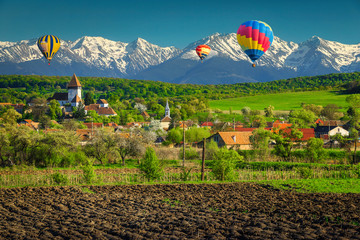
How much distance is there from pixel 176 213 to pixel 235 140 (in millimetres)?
44667

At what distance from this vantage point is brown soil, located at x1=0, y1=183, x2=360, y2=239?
17.0 m

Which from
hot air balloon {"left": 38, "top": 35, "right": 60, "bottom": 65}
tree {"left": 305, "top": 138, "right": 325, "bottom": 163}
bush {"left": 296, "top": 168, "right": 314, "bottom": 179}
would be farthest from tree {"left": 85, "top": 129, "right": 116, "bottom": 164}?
bush {"left": 296, "top": 168, "right": 314, "bottom": 179}

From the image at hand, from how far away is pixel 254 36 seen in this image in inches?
1869

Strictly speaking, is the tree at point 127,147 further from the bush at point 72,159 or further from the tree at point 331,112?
the tree at point 331,112

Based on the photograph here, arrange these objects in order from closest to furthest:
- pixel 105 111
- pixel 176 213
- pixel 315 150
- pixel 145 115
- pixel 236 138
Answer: pixel 176 213, pixel 315 150, pixel 236 138, pixel 105 111, pixel 145 115

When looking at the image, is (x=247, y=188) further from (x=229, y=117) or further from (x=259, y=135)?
(x=229, y=117)

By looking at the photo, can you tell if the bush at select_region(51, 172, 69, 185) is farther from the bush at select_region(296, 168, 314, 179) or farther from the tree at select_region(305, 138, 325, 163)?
the tree at select_region(305, 138, 325, 163)

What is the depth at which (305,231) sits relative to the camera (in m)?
16.7

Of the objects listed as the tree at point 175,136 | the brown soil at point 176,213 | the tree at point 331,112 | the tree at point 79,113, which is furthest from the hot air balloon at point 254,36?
the tree at point 79,113

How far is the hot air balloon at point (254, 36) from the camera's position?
47438 millimetres

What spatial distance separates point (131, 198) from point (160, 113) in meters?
102

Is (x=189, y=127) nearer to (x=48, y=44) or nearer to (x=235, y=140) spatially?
(x=235, y=140)

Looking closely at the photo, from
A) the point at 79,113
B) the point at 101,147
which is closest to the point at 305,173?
the point at 101,147

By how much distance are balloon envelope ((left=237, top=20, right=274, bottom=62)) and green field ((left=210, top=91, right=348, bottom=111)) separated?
79239 millimetres
